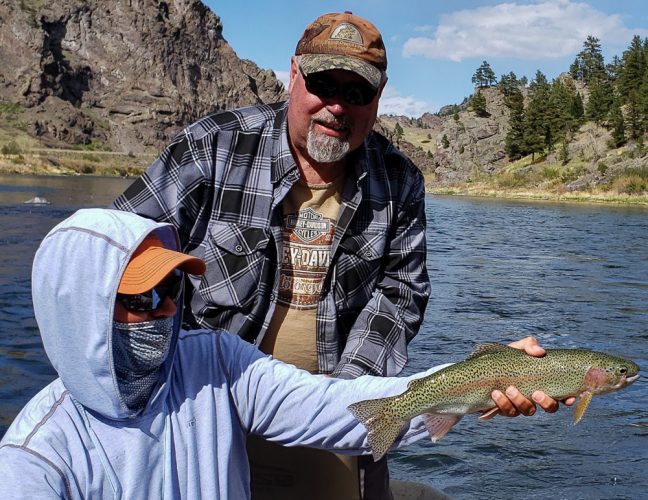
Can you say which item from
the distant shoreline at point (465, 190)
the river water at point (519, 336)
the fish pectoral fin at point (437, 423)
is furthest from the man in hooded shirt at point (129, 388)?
the distant shoreline at point (465, 190)

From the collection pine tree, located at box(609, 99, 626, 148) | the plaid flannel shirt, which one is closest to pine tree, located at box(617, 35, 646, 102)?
pine tree, located at box(609, 99, 626, 148)

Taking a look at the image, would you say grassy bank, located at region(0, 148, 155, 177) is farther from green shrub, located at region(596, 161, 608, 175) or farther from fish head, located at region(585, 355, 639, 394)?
fish head, located at region(585, 355, 639, 394)

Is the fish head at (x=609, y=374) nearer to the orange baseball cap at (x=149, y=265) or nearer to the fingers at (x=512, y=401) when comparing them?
the fingers at (x=512, y=401)

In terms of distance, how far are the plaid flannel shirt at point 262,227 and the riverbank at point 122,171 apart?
57977mm

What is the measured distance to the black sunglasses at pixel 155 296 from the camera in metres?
2.40

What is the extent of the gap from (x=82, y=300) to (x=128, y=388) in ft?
1.19

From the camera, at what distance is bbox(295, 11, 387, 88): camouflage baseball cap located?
3611mm

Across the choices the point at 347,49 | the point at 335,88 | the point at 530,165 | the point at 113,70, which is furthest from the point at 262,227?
the point at 113,70

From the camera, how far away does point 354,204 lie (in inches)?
155

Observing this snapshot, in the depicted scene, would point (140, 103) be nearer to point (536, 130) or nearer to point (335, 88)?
point (536, 130)

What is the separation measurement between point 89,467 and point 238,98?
19393 centimetres

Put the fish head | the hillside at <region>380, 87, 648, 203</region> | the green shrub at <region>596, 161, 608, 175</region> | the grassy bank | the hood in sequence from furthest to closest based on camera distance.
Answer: the grassy bank
the green shrub at <region>596, 161, 608, 175</region>
the hillside at <region>380, 87, 648, 203</region>
the fish head
the hood

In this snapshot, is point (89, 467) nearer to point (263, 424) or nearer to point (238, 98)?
point (263, 424)

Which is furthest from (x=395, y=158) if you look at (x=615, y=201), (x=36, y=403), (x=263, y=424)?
(x=615, y=201)
